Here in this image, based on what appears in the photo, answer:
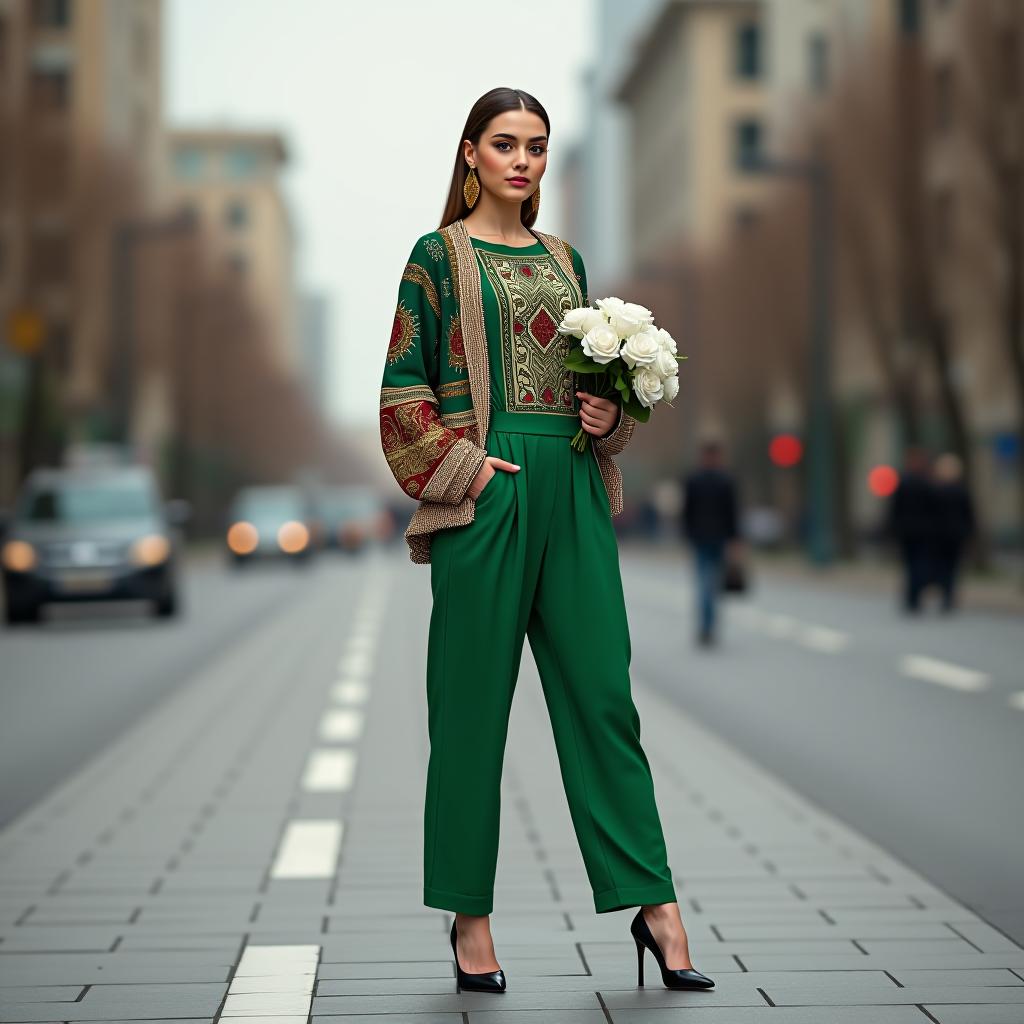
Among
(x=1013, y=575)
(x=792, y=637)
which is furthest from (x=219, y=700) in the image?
(x=1013, y=575)

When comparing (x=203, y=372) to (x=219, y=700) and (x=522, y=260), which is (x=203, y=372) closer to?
(x=219, y=700)

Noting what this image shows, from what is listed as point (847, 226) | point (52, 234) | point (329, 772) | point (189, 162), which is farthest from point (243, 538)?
point (189, 162)

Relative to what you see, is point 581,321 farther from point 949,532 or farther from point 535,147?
point 949,532

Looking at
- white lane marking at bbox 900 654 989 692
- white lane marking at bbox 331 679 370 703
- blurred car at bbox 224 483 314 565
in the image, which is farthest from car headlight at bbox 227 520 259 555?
white lane marking at bbox 331 679 370 703

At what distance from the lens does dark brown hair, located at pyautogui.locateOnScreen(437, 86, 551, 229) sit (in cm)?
500

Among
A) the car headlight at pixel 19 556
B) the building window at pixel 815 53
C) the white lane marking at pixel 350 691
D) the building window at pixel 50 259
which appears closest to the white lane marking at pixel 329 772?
the white lane marking at pixel 350 691

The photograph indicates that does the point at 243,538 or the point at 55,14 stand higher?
the point at 55,14

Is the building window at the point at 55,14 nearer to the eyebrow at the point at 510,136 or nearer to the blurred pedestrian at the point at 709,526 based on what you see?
the blurred pedestrian at the point at 709,526

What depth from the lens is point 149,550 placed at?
2328 cm

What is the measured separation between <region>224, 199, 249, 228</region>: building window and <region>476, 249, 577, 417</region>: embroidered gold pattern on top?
14719cm

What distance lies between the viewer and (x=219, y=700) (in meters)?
13.8

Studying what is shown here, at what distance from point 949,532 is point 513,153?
2022 cm

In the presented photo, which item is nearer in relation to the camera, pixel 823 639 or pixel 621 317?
pixel 621 317

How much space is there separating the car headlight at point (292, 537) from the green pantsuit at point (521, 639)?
43685mm
